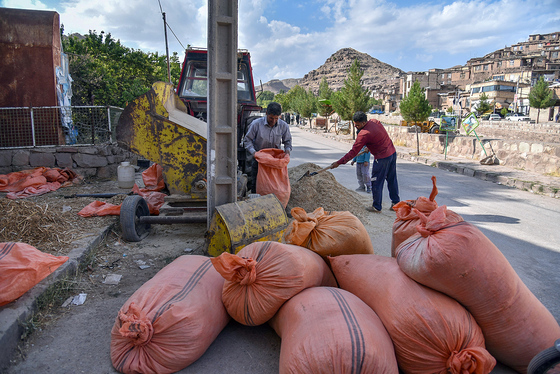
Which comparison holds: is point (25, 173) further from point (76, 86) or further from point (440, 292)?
point (440, 292)

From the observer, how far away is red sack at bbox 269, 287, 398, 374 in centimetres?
163

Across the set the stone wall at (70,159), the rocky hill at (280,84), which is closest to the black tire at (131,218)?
the stone wall at (70,159)

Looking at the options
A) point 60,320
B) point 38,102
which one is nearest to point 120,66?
point 38,102

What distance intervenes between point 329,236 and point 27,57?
26.9ft

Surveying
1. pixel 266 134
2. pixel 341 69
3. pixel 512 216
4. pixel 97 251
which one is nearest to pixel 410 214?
pixel 266 134

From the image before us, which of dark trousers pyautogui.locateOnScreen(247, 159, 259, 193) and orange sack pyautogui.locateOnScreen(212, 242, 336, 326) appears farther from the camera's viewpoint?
dark trousers pyautogui.locateOnScreen(247, 159, 259, 193)

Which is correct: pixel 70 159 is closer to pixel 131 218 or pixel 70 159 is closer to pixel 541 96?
pixel 131 218

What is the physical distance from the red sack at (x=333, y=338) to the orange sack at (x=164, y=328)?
0.52 metres

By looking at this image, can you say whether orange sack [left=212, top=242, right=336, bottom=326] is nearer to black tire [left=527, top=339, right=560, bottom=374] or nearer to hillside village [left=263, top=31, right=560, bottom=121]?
black tire [left=527, top=339, right=560, bottom=374]

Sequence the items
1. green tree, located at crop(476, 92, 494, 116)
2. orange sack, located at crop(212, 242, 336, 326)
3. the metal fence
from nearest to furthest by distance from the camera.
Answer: orange sack, located at crop(212, 242, 336, 326), the metal fence, green tree, located at crop(476, 92, 494, 116)

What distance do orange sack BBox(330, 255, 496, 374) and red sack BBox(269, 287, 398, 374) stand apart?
10cm

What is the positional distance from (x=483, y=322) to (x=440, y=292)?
307mm

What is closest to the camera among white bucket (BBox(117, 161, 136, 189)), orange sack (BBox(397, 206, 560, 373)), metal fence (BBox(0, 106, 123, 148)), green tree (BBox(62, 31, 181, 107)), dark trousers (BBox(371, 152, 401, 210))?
orange sack (BBox(397, 206, 560, 373))

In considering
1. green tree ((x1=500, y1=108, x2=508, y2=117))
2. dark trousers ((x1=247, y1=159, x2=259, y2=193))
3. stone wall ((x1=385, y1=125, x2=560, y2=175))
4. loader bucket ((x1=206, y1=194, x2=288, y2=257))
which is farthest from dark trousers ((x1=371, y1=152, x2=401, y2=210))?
green tree ((x1=500, y1=108, x2=508, y2=117))
